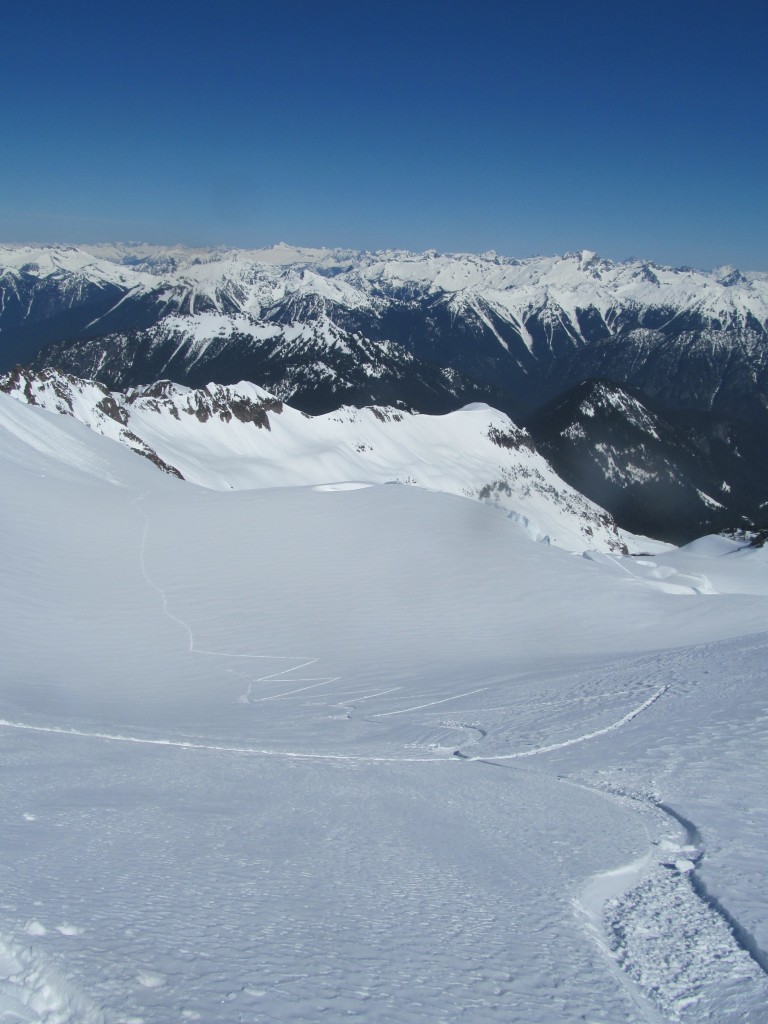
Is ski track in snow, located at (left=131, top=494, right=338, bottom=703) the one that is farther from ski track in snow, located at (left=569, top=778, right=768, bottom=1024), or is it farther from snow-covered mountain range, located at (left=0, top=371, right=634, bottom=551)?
snow-covered mountain range, located at (left=0, top=371, right=634, bottom=551)

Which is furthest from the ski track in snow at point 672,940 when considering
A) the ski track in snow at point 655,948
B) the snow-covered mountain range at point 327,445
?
the snow-covered mountain range at point 327,445

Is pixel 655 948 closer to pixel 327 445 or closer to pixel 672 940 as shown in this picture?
pixel 672 940

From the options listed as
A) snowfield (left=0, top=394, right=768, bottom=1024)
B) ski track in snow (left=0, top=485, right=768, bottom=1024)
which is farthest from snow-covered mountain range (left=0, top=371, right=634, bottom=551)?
ski track in snow (left=0, top=485, right=768, bottom=1024)

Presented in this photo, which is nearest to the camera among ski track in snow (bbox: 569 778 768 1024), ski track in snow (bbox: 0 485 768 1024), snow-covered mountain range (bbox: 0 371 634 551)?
ski track in snow (bbox: 0 485 768 1024)

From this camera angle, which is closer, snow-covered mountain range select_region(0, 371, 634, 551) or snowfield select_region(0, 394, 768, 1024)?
snowfield select_region(0, 394, 768, 1024)

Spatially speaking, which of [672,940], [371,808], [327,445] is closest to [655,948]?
[672,940]

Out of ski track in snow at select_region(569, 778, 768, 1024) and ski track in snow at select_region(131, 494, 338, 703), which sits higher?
ski track in snow at select_region(569, 778, 768, 1024)

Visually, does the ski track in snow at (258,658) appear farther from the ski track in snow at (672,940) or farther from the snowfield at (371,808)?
the ski track in snow at (672,940)
